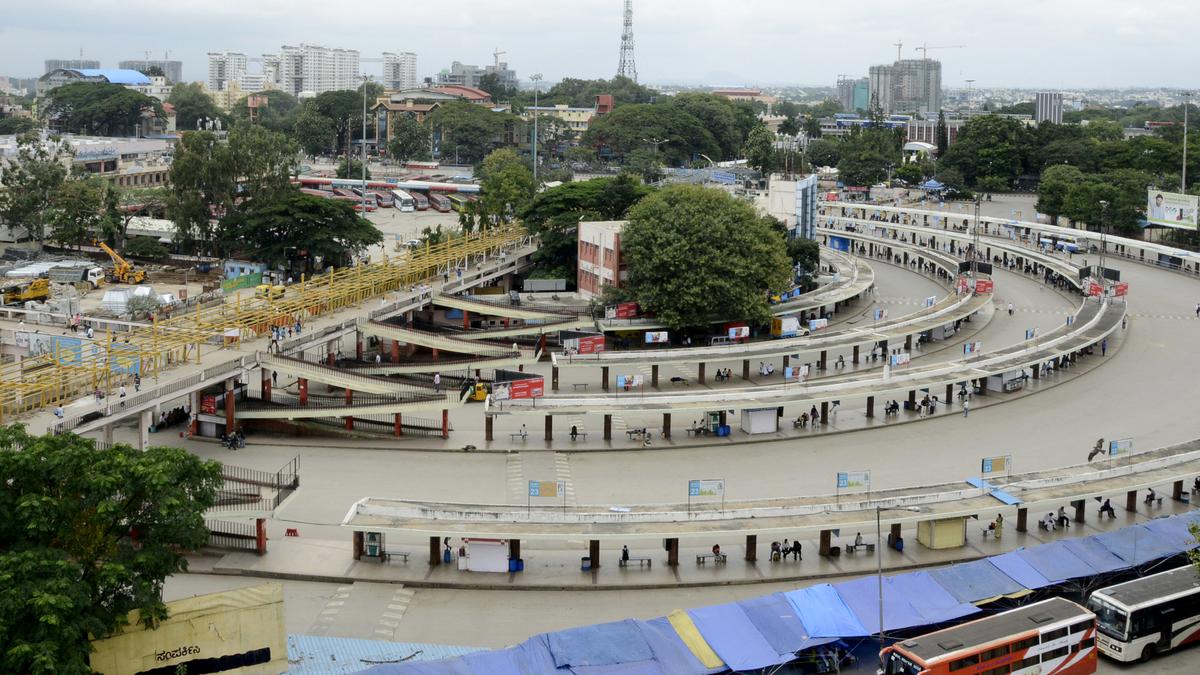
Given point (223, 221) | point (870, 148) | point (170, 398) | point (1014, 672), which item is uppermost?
point (870, 148)

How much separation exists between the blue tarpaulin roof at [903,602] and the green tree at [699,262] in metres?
21.6

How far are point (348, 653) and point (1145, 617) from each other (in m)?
12.9

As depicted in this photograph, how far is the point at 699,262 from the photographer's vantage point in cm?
4178

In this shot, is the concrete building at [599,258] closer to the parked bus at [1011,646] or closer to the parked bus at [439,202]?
the parked bus at [1011,646]

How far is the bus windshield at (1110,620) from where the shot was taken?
64.2 ft

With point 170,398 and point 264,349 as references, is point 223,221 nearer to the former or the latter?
point 264,349

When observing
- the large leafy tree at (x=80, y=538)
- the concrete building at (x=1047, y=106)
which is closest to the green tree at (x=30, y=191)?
the large leafy tree at (x=80, y=538)

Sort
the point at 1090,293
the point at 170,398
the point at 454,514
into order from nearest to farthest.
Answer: the point at 454,514 < the point at 170,398 < the point at 1090,293

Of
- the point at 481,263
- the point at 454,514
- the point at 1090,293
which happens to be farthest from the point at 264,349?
the point at 1090,293

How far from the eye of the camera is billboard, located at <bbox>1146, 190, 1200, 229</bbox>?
2608 inches

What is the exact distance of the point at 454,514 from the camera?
22734 mm

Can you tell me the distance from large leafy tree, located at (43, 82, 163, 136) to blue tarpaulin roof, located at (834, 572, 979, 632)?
108 metres

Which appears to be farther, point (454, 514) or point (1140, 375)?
point (1140, 375)

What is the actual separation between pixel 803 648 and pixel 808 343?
69.8ft
